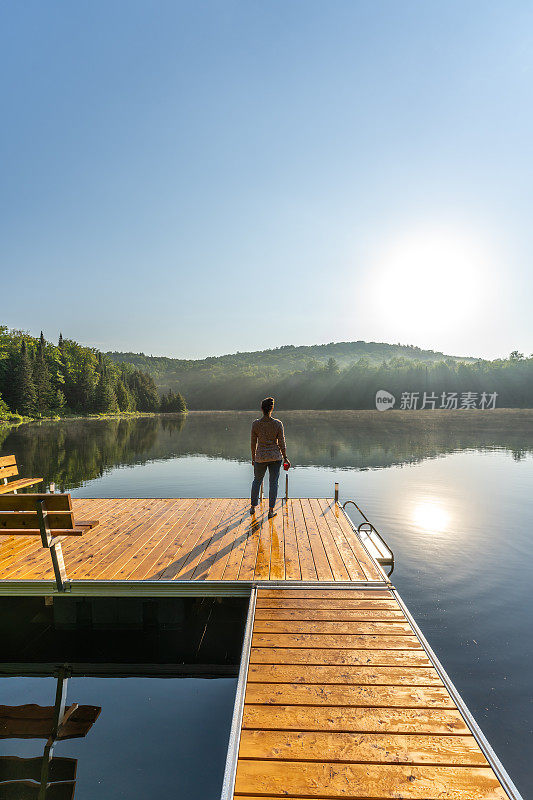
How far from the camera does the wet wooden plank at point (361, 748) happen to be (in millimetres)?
2668

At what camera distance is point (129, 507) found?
9148 mm

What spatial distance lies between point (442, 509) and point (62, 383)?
8240 cm

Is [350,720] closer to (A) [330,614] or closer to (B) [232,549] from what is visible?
(A) [330,614]

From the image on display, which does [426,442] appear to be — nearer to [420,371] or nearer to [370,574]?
[370,574]

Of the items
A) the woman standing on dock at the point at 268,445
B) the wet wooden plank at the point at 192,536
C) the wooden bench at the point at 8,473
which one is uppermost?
the woman standing on dock at the point at 268,445

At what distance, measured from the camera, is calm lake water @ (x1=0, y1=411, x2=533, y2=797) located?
5.38 meters

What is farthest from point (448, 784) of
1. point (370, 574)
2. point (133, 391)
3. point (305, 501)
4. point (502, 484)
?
point (133, 391)

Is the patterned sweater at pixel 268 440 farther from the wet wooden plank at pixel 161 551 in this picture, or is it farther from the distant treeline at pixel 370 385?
the distant treeline at pixel 370 385

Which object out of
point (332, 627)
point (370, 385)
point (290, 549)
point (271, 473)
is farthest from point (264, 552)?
point (370, 385)

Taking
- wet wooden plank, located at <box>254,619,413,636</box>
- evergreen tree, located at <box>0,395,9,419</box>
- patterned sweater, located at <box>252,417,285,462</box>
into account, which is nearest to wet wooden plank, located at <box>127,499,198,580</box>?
wet wooden plank, located at <box>254,619,413,636</box>

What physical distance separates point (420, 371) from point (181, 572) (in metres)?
128

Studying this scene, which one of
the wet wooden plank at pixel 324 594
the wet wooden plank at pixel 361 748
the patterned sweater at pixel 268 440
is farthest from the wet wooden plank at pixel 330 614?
the patterned sweater at pixel 268 440

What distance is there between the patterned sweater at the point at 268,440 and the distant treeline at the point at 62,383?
216 ft
